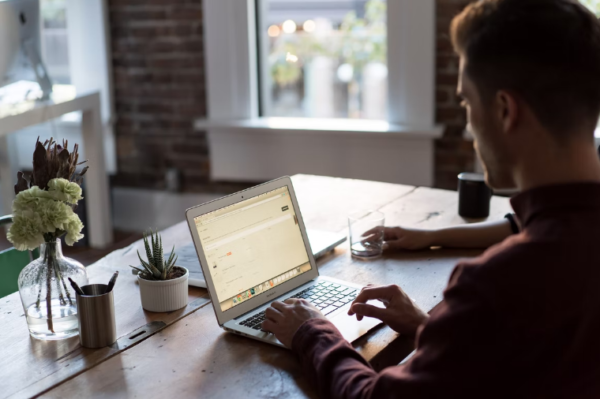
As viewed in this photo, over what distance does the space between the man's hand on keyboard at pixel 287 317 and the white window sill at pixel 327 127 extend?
2.24 meters

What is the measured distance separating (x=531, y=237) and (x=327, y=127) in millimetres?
2787

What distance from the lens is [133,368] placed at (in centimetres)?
133

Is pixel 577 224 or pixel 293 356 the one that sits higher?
pixel 577 224

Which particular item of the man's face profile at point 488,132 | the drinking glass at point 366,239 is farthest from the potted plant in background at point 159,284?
the man's face profile at point 488,132

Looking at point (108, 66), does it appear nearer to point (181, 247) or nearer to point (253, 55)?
point (253, 55)

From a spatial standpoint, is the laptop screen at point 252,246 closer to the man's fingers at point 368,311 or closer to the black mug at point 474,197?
the man's fingers at point 368,311

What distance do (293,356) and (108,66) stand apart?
3.09 metres

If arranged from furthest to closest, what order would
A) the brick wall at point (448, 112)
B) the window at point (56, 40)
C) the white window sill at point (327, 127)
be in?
1. the window at point (56, 40)
2. the white window sill at point (327, 127)
3. the brick wall at point (448, 112)

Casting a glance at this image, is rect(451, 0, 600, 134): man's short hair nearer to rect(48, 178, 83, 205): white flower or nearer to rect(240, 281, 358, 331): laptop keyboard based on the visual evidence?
rect(240, 281, 358, 331): laptop keyboard

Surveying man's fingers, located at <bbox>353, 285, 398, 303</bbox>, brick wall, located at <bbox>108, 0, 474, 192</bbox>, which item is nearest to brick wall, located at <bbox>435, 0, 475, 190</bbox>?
brick wall, located at <bbox>108, 0, 474, 192</bbox>

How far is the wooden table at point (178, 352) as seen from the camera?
126 cm

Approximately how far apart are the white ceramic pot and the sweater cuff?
1.18ft

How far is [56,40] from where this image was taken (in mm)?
4156

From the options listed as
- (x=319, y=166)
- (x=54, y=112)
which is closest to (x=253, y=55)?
(x=319, y=166)
